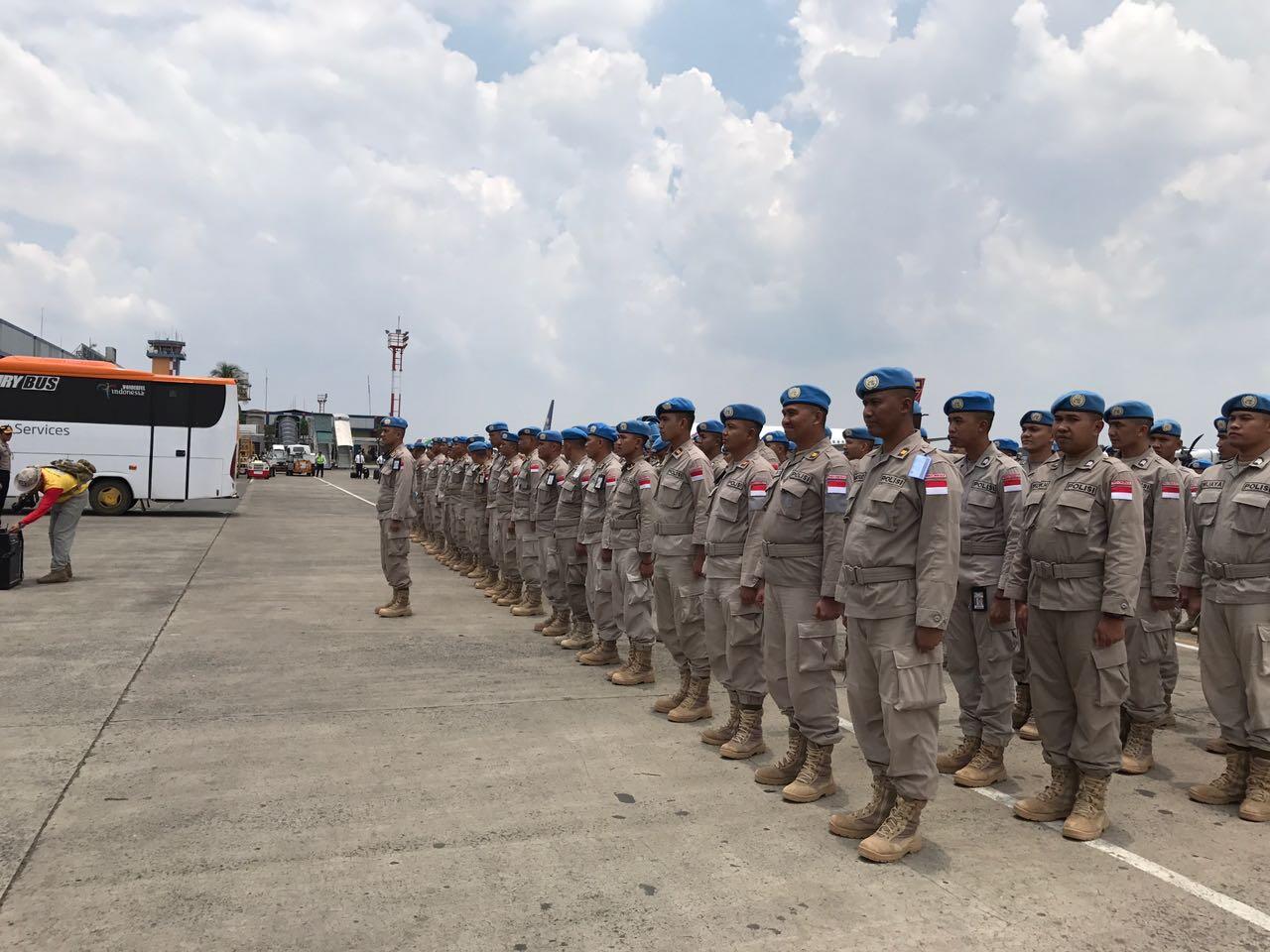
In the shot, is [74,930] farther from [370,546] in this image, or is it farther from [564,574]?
[370,546]

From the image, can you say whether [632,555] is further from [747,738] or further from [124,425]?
[124,425]

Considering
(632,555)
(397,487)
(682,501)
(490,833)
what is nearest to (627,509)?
(632,555)

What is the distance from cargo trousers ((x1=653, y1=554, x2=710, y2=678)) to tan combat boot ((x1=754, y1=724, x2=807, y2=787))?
1043 mm

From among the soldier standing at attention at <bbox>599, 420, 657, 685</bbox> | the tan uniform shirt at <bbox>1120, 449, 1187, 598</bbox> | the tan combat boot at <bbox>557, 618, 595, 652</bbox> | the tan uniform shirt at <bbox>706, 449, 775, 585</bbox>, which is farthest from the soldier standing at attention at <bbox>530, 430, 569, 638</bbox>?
the tan uniform shirt at <bbox>1120, 449, 1187, 598</bbox>

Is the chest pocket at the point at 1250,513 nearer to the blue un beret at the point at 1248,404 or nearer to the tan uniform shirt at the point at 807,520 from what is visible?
the blue un beret at the point at 1248,404

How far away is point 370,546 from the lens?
1515 centimetres

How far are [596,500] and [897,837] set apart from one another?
164 inches

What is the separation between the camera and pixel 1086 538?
3.93 meters

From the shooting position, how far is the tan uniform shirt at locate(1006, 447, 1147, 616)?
3.78 metres

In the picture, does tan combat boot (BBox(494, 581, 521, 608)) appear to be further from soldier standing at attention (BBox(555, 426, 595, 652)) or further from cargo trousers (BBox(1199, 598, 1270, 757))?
cargo trousers (BBox(1199, 598, 1270, 757))

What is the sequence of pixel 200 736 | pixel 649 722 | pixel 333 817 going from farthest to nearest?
pixel 649 722 < pixel 200 736 < pixel 333 817

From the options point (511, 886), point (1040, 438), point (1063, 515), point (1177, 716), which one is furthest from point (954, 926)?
point (1177, 716)

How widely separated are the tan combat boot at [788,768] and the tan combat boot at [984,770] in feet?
2.70

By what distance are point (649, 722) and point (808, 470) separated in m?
2.00
